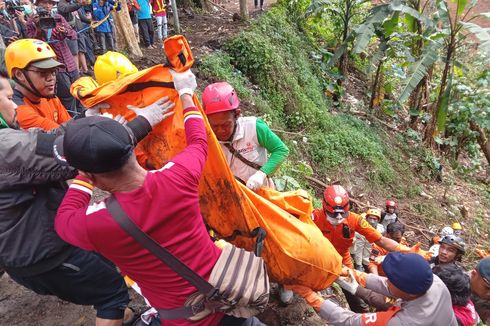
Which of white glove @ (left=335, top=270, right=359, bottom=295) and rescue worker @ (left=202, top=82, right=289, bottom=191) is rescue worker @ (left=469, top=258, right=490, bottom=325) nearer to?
white glove @ (left=335, top=270, right=359, bottom=295)

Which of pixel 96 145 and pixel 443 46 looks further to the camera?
pixel 443 46

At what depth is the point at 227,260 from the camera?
6.21 ft

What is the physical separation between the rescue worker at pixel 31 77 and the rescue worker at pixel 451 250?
4027 mm

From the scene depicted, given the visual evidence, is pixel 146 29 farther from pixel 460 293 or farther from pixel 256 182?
pixel 460 293

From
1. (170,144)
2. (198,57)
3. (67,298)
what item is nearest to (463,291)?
(170,144)

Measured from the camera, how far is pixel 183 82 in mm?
2148

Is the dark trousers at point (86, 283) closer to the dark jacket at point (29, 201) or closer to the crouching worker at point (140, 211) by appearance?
the dark jacket at point (29, 201)

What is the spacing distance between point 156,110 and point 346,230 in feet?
9.39

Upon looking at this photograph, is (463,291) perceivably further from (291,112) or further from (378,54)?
(378,54)

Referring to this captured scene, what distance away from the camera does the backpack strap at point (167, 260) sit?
1.56 metres

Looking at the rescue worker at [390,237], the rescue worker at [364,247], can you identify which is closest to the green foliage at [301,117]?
the rescue worker at [364,247]

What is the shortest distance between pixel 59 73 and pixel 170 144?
3822mm

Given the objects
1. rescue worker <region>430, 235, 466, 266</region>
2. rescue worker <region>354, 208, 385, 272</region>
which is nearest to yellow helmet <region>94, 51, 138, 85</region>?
rescue worker <region>430, 235, 466, 266</region>

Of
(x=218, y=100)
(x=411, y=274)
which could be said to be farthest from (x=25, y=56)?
(x=411, y=274)
